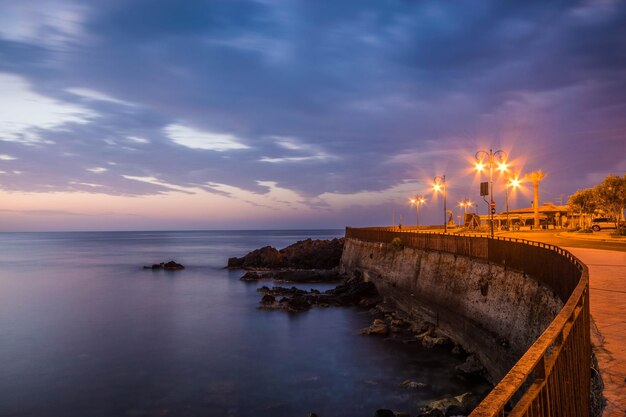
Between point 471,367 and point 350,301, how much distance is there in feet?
59.2

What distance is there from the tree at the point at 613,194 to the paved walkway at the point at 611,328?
2738 cm

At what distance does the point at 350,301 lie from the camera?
118ft

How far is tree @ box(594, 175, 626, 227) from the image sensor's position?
144ft

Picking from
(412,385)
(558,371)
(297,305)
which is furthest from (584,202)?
(558,371)

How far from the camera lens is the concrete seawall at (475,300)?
15938mm

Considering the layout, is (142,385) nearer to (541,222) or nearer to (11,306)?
(11,306)

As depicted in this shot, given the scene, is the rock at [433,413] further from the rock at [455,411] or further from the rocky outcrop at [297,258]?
the rocky outcrop at [297,258]

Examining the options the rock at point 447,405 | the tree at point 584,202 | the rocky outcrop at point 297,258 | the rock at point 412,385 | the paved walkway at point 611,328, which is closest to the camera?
the paved walkway at point 611,328

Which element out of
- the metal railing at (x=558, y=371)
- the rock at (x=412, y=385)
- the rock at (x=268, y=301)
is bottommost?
the rock at (x=412, y=385)

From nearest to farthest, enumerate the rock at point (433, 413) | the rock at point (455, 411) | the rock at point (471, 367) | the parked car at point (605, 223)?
the rock at point (433, 413) → the rock at point (455, 411) → the rock at point (471, 367) → the parked car at point (605, 223)

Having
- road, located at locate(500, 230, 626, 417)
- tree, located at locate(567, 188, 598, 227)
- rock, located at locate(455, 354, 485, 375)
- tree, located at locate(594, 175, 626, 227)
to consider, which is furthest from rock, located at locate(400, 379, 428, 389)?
tree, located at locate(567, 188, 598, 227)

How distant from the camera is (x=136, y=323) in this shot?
31.4 meters

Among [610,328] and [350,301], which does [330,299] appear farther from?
[610,328]

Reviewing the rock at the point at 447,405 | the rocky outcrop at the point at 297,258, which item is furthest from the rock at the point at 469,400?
the rocky outcrop at the point at 297,258
